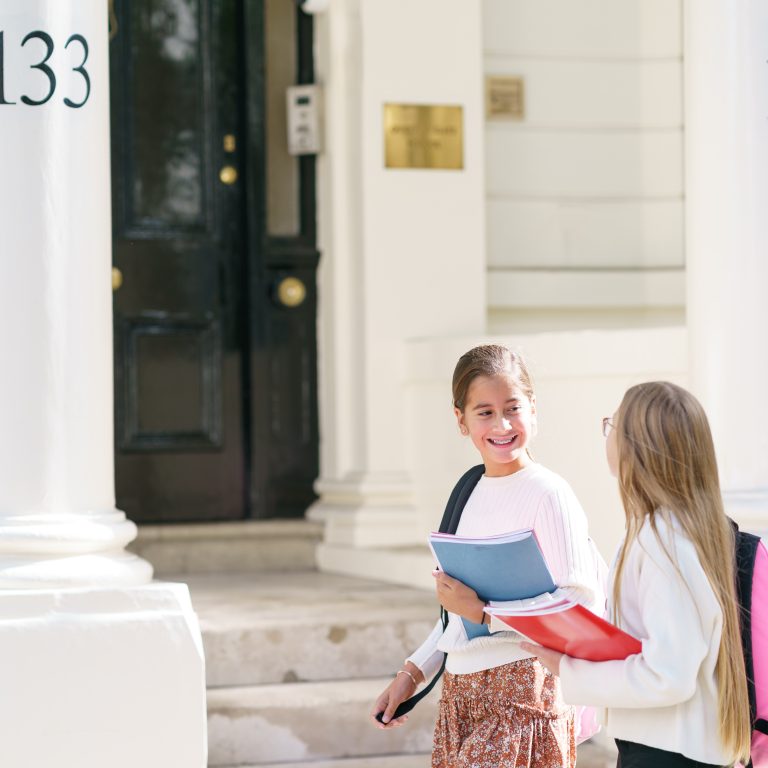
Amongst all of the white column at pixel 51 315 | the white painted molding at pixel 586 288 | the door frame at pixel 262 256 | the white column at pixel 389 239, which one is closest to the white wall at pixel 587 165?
the white painted molding at pixel 586 288

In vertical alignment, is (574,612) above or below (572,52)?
below

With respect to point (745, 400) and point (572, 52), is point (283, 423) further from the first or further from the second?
Result: point (745, 400)

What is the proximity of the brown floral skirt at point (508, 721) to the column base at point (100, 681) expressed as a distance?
1.36 metres

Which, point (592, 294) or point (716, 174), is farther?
point (592, 294)

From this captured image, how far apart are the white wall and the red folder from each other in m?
3.85

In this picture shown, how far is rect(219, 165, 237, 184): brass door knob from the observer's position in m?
6.11

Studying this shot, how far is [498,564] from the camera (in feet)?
7.68

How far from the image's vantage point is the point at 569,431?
4.84 meters

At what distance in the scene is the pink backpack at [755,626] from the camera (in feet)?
7.11

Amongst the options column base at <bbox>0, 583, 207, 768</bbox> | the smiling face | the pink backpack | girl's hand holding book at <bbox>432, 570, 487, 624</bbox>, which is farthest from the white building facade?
the pink backpack

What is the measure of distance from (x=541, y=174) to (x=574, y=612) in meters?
4.13

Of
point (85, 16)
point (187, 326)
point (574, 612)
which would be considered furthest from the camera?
point (187, 326)

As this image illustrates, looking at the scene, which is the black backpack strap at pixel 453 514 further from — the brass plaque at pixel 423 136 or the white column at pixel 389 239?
the brass plaque at pixel 423 136

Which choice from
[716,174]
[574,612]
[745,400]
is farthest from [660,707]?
[716,174]
